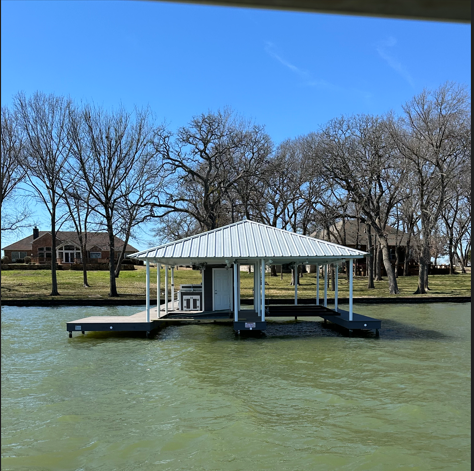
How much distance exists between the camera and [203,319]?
55.7ft

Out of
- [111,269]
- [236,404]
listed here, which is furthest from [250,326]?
[111,269]

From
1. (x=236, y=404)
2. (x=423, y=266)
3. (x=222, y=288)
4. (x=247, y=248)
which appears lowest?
(x=236, y=404)

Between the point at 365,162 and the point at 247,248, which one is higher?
the point at 365,162

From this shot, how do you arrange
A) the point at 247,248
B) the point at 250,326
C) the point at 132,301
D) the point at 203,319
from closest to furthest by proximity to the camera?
the point at 250,326, the point at 247,248, the point at 203,319, the point at 132,301

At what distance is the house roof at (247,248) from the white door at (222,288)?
1.32m

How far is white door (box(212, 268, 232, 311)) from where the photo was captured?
1908 centimetres

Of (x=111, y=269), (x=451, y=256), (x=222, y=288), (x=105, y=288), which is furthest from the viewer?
(x=451, y=256)

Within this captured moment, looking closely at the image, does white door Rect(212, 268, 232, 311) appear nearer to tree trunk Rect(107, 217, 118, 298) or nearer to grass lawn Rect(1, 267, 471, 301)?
grass lawn Rect(1, 267, 471, 301)

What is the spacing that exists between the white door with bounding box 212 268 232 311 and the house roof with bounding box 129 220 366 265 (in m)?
1.32

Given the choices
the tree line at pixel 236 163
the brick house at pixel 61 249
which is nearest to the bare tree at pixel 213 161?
the tree line at pixel 236 163

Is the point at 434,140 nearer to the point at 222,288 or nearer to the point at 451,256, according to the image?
the point at 222,288

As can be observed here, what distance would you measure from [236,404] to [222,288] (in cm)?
1094

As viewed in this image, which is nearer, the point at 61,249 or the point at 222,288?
the point at 222,288

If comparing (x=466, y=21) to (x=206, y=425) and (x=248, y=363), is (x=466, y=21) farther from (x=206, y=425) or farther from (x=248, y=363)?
(x=248, y=363)
